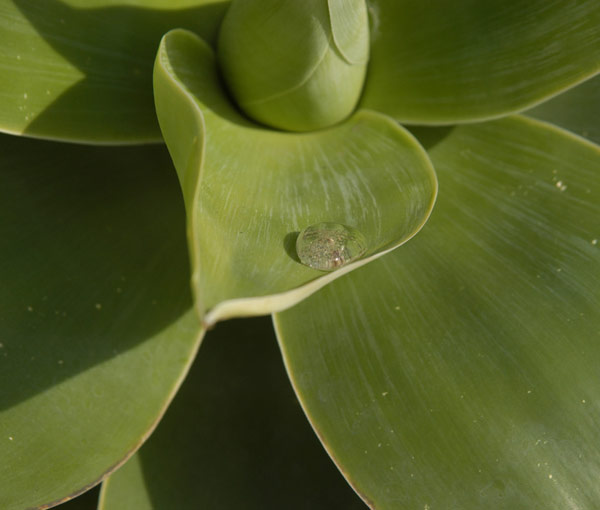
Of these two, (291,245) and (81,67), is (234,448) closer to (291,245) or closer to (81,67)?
(291,245)

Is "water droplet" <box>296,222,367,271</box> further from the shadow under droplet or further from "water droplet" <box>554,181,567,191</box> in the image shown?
"water droplet" <box>554,181,567,191</box>

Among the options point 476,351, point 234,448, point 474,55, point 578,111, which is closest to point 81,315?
point 234,448

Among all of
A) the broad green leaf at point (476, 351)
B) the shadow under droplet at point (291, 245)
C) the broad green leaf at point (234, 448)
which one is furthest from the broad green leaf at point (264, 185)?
the broad green leaf at point (234, 448)

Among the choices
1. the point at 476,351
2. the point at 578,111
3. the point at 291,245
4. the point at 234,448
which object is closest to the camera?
the point at 291,245

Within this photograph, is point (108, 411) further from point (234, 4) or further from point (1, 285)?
point (234, 4)

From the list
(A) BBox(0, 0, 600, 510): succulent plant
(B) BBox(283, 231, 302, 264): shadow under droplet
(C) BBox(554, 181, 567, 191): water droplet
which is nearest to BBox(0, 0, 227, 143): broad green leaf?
(A) BBox(0, 0, 600, 510): succulent plant

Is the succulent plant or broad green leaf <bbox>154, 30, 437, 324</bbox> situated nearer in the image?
broad green leaf <bbox>154, 30, 437, 324</bbox>

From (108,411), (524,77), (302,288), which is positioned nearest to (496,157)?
(524,77)
